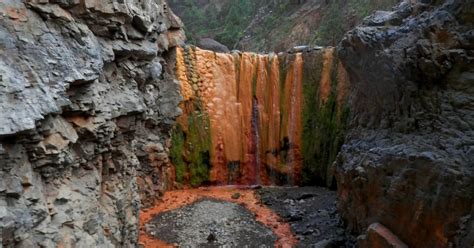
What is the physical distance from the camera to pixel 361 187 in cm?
1005

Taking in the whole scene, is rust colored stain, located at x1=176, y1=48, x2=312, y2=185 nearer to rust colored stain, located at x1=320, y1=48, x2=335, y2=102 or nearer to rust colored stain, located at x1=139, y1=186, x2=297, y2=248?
rust colored stain, located at x1=320, y1=48, x2=335, y2=102

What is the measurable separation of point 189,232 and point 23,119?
8.61 meters

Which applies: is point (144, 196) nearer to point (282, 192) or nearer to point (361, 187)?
point (282, 192)

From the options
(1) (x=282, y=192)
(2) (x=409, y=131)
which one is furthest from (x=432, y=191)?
(1) (x=282, y=192)

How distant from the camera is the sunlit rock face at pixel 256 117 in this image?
58.3 ft

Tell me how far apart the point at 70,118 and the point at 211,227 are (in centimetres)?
745

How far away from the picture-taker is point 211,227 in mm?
13008

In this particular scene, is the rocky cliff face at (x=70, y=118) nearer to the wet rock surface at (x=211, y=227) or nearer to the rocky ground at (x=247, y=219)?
the wet rock surface at (x=211, y=227)

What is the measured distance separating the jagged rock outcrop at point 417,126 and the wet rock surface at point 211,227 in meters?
3.26

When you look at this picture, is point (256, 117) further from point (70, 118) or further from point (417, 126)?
point (70, 118)

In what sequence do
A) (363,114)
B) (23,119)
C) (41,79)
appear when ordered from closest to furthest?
(23,119) → (41,79) → (363,114)

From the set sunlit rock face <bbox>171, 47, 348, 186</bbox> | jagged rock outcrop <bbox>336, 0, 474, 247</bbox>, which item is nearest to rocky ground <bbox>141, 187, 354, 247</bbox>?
sunlit rock face <bbox>171, 47, 348, 186</bbox>

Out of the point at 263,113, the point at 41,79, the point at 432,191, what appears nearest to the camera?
the point at 41,79

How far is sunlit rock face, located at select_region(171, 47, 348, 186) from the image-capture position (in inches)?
700
